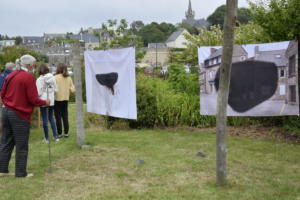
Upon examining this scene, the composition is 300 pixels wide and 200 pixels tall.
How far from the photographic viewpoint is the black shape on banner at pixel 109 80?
8234mm

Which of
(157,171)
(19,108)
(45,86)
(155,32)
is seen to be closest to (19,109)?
(19,108)

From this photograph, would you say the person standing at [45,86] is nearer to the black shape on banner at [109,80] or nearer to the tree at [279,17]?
the black shape on banner at [109,80]

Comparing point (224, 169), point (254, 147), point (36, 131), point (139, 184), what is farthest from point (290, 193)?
point (36, 131)

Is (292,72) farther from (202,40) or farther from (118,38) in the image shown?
(202,40)

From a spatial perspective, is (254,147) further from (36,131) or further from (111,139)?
(36,131)

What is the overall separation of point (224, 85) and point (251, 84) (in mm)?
3387

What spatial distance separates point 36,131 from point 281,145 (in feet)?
20.0

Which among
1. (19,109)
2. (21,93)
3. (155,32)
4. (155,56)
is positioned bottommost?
(19,109)

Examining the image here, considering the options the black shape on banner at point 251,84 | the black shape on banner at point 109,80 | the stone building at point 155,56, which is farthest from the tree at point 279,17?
the stone building at point 155,56


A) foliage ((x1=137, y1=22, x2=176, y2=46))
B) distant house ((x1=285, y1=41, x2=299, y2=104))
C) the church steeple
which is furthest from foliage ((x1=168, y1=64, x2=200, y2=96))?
the church steeple

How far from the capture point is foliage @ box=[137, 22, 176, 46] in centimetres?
10613

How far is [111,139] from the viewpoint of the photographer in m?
8.38

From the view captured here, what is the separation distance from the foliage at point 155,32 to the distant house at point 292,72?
93580mm

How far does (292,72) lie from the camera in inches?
293
